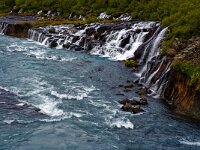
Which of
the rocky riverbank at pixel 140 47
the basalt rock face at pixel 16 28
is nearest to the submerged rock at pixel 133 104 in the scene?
the rocky riverbank at pixel 140 47

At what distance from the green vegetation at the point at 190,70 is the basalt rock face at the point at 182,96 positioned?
40cm

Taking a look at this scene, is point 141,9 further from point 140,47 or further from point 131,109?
point 131,109

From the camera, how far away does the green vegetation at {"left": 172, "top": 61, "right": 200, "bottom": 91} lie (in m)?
39.0

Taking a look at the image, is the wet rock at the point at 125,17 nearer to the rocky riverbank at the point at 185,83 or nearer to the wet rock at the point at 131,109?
the rocky riverbank at the point at 185,83

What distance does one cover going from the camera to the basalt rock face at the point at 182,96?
38219 mm

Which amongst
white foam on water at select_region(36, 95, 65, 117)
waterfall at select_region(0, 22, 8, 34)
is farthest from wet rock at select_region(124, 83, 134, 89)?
waterfall at select_region(0, 22, 8, 34)

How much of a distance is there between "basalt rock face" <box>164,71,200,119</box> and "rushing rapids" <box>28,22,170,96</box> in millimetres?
3038

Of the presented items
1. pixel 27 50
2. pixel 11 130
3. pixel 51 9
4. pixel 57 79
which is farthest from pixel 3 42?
pixel 11 130

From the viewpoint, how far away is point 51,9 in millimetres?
102812

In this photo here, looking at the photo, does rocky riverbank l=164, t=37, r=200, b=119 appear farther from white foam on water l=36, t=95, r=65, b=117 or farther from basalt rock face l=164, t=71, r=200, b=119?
white foam on water l=36, t=95, r=65, b=117

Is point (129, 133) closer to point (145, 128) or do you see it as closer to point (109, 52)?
point (145, 128)

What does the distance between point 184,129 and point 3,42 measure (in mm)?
43868

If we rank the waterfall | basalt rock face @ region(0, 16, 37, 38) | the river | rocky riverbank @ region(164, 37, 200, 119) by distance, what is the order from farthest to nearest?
the waterfall, basalt rock face @ region(0, 16, 37, 38), rocky riverbank @ region(164, 37, 200, 119), the river

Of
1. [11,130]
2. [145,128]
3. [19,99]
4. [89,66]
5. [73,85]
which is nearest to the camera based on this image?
[11,130]
